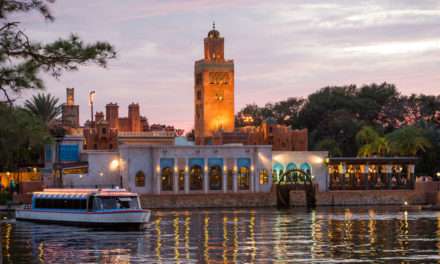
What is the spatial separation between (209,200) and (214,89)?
191 ft

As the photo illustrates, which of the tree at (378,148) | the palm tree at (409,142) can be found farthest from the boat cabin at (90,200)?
the tree at (378,148)

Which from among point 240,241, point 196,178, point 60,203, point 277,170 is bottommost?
point 240,241

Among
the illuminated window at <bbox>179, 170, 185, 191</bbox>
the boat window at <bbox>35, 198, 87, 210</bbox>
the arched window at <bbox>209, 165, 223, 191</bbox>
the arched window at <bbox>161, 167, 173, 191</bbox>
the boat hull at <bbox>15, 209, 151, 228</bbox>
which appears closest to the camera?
the boat hull at <bbox>15, 209, 151, 228</bbox>

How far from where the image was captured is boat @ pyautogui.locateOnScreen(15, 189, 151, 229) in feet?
216

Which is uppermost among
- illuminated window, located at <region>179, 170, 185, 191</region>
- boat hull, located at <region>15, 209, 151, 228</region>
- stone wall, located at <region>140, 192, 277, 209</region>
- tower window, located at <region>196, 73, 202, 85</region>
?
tower window, located at <region>196, 73, 202, 85</region>

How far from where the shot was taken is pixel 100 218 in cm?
6688

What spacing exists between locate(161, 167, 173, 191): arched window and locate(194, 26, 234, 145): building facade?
51.2m

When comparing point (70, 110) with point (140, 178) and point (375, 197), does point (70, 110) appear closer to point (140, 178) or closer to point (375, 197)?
point (140, 178)

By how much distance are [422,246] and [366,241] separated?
4399 mm

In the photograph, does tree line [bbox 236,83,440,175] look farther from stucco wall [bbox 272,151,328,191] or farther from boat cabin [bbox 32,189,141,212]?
boat cabin [bbox 32,189,141,212]

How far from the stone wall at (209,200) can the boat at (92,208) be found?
87.2ft

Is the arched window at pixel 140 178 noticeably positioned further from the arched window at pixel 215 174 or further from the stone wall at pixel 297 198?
the stone wall at pixel 297 198

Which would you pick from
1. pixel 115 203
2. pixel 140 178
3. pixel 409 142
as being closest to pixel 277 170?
pixel 140 178

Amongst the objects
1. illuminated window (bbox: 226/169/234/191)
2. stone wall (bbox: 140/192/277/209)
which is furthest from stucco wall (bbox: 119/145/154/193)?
illuminated window (bbox: 226/169/234/191)
